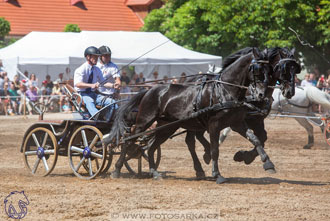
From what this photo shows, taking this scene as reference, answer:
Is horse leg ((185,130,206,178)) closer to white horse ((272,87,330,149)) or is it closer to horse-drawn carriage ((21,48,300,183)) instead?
horse-drawn carriage ((21,48,300,183))

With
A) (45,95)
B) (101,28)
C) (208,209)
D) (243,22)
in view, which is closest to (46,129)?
(208,209)

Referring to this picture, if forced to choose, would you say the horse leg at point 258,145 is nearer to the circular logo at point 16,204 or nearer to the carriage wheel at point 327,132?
the circular logo at point 16,204

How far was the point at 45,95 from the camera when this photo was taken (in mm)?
24750

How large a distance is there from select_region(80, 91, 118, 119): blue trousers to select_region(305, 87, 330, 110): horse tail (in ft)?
19.7

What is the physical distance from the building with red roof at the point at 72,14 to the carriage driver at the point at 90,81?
36.5m

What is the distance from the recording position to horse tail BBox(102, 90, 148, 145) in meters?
9.66

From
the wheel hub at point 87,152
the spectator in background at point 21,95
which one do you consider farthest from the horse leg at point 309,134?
the spectator in background at point 21,95

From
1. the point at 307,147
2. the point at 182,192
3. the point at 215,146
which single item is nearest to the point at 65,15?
the point at 307,147

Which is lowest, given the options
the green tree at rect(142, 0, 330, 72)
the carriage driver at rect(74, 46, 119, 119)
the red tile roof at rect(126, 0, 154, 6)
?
the carriage driver at rect(74, 46, 119, 119)

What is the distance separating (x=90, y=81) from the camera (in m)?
10.2

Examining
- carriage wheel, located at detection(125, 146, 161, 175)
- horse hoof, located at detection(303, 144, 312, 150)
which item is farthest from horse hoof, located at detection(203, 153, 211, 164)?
horse hoof, located at detection(303, 144, 312, 150)

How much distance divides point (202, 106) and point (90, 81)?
2001mm

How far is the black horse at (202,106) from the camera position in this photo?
889 centimetres

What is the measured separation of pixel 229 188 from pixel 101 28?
41.3 meters
